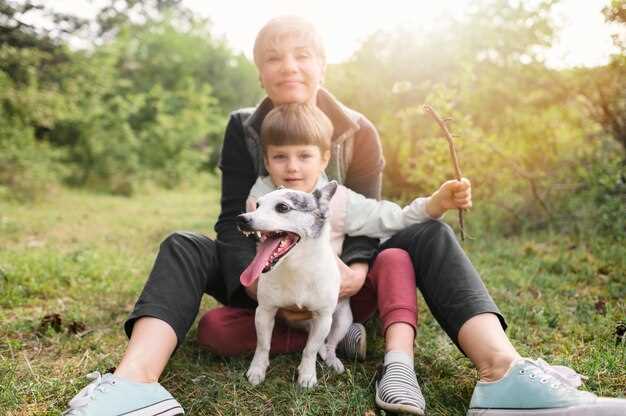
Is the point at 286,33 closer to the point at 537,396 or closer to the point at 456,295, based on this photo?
the point at 456,295

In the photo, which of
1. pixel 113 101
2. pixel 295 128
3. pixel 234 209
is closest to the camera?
pixel 295 128

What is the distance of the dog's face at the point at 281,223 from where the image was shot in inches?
75.0

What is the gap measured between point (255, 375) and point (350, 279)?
57cm

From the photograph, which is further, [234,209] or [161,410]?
[234,209]

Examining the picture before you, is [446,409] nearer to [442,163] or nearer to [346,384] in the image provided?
[346,384]

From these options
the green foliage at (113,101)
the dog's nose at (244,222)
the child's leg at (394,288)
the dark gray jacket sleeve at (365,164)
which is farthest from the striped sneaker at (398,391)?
the green foliage at (113,101)

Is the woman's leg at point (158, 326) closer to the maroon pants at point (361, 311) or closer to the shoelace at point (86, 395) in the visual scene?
the shoelace at point (86, 395)

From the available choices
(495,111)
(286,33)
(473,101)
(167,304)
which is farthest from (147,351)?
(495,111)

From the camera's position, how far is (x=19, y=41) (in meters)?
4.13

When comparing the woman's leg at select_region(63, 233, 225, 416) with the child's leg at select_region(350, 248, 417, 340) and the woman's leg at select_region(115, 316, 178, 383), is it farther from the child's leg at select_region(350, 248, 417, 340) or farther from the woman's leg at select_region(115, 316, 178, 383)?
the child's leg at select_region(350, 248, 417, 340)

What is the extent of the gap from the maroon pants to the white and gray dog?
0.24m

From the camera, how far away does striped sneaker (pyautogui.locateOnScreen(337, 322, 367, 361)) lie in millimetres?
2422

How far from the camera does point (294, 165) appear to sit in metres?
2.48

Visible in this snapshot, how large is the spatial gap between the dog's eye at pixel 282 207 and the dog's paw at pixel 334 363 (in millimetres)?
760
